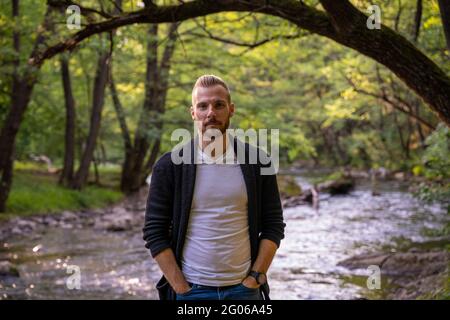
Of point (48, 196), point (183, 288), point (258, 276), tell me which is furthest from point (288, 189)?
point (183, 288)

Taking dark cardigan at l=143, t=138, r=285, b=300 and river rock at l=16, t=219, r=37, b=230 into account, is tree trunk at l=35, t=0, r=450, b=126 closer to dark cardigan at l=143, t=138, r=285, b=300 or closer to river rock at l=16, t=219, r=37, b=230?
dark cardigan at l=143, t=138, r=285, b=300

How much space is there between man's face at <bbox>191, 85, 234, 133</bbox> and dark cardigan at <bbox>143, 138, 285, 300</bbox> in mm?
139

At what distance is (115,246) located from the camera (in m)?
12.7

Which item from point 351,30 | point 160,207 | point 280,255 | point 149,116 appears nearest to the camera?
point 160,207

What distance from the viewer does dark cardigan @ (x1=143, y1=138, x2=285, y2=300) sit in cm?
297

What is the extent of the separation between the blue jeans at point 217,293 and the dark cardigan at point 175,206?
0.44 ft

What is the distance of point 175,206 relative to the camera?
9.82 ft

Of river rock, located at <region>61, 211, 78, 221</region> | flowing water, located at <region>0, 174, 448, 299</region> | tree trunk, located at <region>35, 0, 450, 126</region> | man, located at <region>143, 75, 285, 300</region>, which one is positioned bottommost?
flowing water, located at <region>0, 174, 448, 299</region>

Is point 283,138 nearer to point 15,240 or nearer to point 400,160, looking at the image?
point 15,240

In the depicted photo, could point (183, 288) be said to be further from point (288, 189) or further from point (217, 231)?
point (288, 189)

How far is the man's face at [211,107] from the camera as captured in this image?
304cm

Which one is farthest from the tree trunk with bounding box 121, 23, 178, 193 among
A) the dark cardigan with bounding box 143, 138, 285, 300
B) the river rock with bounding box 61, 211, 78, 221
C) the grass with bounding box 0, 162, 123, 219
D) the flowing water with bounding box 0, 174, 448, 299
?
the dark cardigan with bounding box 143, 138, 285, 300

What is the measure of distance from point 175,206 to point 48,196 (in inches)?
615

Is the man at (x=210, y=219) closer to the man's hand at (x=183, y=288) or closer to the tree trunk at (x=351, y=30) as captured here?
the man's hand at (x=183, y=288)
